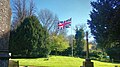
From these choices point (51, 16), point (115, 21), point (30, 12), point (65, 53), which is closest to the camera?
point (115, 21)

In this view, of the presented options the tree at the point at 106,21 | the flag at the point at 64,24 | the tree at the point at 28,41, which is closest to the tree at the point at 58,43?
the flag at the point at 64,24

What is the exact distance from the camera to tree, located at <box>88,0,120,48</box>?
53.7ft

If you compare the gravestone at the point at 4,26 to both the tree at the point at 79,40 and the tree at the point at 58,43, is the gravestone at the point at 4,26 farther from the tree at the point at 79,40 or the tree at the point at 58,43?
the tree at the point at 79,40

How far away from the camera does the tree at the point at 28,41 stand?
29.8m

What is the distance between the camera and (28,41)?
97.9 ft

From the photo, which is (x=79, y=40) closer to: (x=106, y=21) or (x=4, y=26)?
(x=106, y=21)

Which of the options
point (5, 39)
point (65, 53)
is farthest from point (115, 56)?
point (5, 39)

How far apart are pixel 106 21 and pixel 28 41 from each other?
16244mm

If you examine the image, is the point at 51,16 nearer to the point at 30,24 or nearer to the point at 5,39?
the point at 30,24

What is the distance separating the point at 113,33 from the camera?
16844mm

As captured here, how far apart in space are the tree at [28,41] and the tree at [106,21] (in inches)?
510

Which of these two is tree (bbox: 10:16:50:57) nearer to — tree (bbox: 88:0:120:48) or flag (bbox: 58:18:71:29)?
flag (bbox: 58:18:71:29)

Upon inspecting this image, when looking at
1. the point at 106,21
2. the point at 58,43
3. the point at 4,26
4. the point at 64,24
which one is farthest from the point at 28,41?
the point at 4,26

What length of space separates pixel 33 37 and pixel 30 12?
8.25 metres
